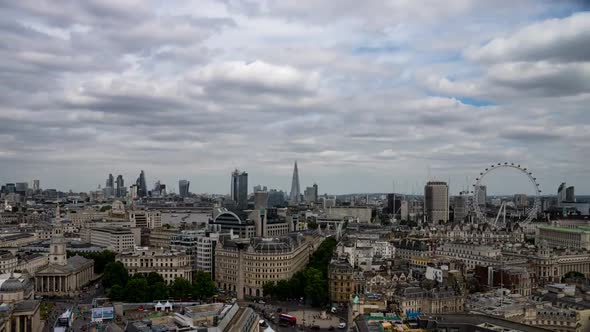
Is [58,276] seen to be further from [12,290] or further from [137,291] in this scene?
[12,290]

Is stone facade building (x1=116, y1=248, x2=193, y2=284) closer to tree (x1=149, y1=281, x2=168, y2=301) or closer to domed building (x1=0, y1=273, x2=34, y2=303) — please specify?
tree (x1=149, y1=281, x2=168, y2=301)

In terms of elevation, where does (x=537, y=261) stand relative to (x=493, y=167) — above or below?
below

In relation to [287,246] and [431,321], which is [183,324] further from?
[287,246]

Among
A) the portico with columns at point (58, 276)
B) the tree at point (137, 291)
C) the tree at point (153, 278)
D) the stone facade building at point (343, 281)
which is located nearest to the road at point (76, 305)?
the portico with columns at point (58, 276)

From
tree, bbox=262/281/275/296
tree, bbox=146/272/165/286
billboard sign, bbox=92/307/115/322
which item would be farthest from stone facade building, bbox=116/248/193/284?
billboard sign, bbox=92/307/115/322

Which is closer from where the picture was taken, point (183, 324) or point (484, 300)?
point (183, 324)

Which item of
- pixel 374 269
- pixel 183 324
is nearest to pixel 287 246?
pixel 374 269
